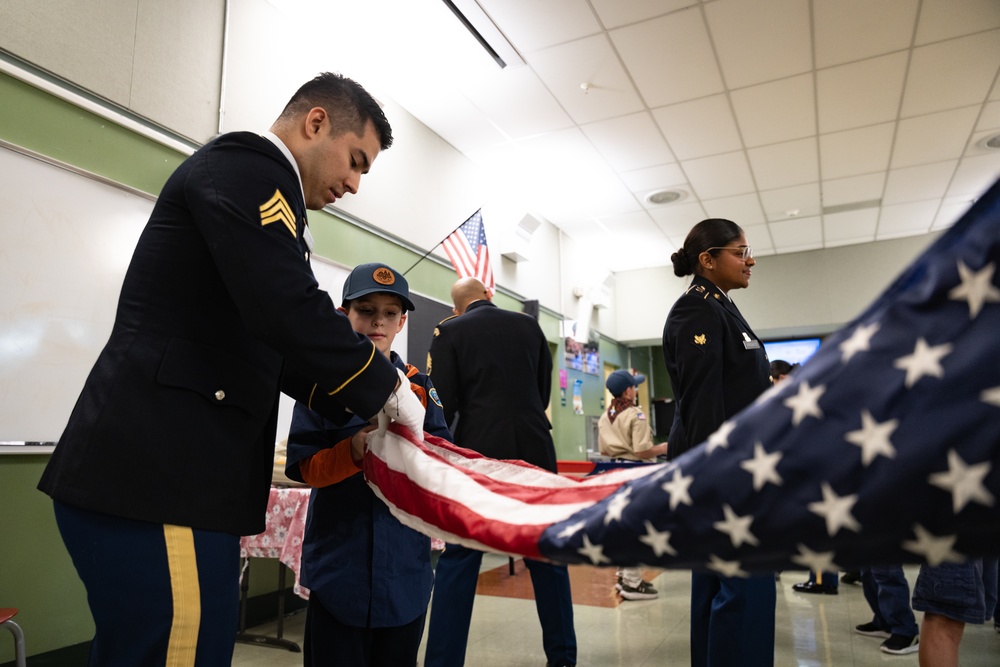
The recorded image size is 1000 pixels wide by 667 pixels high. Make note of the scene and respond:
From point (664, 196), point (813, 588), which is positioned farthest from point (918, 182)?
point (813, 588)

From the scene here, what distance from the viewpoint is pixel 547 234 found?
25.2ft

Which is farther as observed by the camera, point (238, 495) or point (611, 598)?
point (611, 598)

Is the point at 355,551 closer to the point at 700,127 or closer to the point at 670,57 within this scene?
the point at 670,57

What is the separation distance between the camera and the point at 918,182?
261 inches

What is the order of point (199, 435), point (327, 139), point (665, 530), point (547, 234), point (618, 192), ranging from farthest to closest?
point (547, 234)
point (618, 192)
point (327, 139)
point (199, 435)
point (665, 530)

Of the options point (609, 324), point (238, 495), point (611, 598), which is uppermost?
point (609, 324)

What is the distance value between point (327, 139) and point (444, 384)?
5.02 feet

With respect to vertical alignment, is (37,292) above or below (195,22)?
below

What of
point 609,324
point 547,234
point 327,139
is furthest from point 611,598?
point 609,324

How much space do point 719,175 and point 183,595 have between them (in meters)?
6.50

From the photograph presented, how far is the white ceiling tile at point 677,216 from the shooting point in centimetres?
728

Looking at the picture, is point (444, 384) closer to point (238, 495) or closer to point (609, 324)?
point (238, 495)

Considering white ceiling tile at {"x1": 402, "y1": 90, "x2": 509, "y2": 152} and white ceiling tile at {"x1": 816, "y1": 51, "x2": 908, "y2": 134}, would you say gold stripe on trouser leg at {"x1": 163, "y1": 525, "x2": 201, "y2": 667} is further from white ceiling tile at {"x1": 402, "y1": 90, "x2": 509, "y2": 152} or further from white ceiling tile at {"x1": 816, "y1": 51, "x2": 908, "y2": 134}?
white ceiling tile at {"x1": 816, "y1": 51, "x2": 908, "y2": 134}

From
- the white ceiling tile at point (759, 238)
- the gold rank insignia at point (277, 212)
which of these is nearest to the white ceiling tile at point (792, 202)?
the white ceiling tile at point (759, 238)
